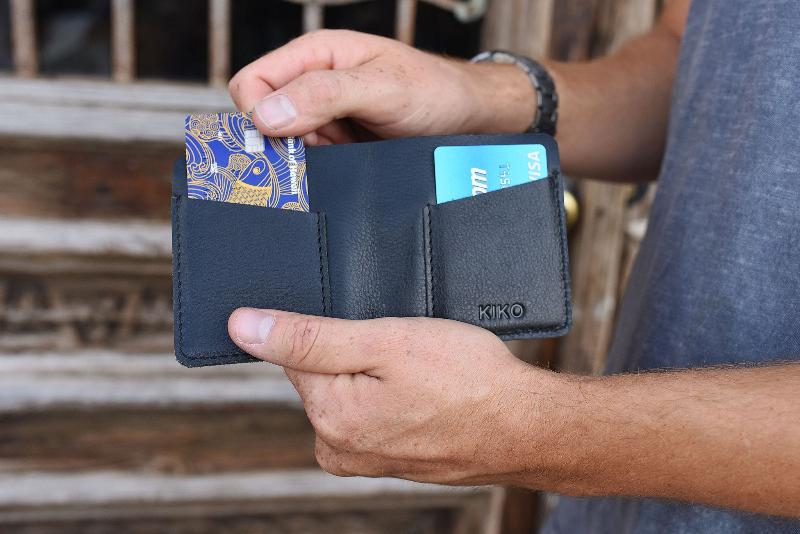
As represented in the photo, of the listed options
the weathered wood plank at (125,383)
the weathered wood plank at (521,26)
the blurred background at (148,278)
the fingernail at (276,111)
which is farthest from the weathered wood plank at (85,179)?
the fingernail at (276,111)

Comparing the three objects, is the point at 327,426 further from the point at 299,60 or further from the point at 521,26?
the point at 521,26

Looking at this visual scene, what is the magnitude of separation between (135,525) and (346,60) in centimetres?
136

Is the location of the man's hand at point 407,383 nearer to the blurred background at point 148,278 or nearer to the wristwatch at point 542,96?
the wristwatch at point 542,96

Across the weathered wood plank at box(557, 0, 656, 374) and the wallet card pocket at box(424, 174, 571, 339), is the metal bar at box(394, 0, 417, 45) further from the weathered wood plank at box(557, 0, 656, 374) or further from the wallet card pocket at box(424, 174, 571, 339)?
the wallet card pocket at box(424, 174, 571, 339)

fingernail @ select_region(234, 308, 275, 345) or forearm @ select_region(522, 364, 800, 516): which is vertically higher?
fingernail @ select_region(234, 308, 275, 345)

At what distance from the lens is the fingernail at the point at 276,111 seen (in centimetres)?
72

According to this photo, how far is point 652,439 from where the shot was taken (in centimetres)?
64

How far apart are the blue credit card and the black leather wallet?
0.01m

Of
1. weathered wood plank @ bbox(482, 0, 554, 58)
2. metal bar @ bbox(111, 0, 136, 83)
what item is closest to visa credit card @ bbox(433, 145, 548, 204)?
weathered wood plank @ bbox(482, 0, 554, 58)

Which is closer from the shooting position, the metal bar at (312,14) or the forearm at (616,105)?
the forearm at (616,105)

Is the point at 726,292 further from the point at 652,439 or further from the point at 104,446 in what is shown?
the point at 104,446

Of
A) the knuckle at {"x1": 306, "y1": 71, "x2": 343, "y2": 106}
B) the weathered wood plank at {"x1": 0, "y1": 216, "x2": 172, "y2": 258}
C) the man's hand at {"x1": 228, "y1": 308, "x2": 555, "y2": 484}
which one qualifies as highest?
the knuckle at {"x1": 306, "y1": 71, "x2": 343, "y2": 106}

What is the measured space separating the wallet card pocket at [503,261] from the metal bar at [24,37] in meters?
1.04

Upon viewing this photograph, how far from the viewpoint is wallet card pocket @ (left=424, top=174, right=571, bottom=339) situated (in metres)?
0.77
